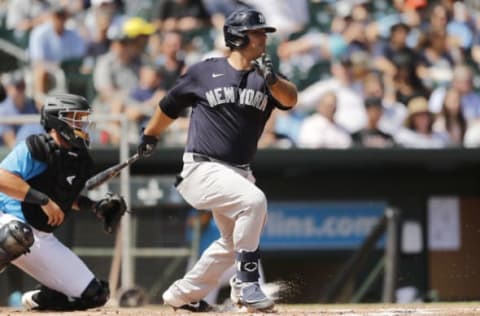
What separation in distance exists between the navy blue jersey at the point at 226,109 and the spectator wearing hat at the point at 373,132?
4.78 metres

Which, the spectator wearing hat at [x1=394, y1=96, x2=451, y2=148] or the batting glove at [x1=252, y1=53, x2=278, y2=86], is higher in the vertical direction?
the batting glove at [x1=252, y1=53, x2=278, y2=86]

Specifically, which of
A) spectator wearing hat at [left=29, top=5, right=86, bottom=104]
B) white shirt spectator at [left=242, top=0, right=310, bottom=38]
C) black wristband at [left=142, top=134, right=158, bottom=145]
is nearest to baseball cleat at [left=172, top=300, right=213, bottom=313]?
black wristband at [left=142, top=134, right=158, bottom=145]

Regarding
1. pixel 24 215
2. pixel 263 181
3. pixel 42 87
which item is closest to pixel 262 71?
pixel 24 215

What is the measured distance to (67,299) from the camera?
25.7 ft

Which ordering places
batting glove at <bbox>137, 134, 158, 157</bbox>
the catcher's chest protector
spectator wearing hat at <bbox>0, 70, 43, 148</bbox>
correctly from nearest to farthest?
the catcher's chest protector
batting glove at <bbox>137, 134, 158, 157</bbox>
spectator wearing hat at <bbox>0, 70, 43, 148</bbox>

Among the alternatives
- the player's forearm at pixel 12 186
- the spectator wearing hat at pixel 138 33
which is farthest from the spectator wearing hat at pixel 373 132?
the player's forearm at pixel 12 186

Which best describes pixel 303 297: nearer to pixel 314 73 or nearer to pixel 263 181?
pixel 263 181

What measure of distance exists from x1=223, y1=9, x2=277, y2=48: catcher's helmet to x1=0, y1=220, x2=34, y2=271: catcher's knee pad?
1.73 metres

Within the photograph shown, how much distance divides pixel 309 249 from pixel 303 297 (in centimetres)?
50

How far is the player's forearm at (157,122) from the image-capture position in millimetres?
7473

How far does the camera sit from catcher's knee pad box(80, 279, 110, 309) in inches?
308

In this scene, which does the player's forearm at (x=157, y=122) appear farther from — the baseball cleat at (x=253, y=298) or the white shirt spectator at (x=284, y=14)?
the white shirt spectator at (x=284, y=14)

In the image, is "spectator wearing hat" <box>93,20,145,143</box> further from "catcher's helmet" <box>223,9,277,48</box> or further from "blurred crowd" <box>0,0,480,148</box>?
"catcher's helmet" <box>223,9,277,48</box>

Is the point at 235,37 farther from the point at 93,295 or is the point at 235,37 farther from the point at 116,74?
the point at 116,74
